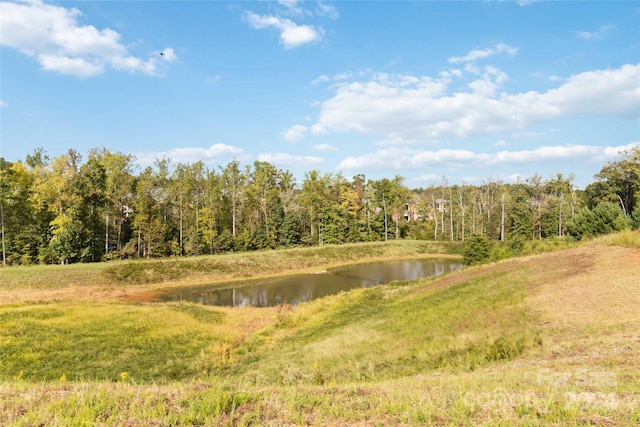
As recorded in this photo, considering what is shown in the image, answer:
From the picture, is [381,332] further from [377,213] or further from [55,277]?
[377,213]

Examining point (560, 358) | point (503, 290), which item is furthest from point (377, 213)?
point (560, 358)

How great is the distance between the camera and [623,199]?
66562mm

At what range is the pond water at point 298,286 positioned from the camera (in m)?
38.4

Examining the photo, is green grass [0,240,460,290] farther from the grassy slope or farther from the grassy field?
the grassy field

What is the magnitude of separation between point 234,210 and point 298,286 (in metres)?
35.0

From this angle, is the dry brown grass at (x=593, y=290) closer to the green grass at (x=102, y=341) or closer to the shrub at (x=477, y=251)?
the green grass at (x=102, y=341)

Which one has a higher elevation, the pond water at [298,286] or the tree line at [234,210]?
the tree line at [234,210]

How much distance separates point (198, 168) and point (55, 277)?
115ft

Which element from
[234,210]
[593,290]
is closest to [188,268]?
[234,210]

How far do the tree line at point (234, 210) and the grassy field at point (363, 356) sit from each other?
82.1ft

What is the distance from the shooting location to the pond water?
38.4 meters

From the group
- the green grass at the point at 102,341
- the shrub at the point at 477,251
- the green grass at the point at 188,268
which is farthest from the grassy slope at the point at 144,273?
the shrub at the point at 477,251

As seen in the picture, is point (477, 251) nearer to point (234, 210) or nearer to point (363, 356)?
point (363, 356)

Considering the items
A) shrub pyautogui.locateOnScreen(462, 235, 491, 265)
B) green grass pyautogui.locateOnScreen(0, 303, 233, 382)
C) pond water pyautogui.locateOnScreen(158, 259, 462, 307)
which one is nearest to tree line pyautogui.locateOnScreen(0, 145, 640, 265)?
shrub pyautogui.locateOnScreen(462, 235, 491, 265)
